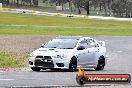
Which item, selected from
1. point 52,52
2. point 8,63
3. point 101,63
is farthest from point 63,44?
point 8,63

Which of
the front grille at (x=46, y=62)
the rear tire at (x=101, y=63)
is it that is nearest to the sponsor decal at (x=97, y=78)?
the front grille at (x=46, y=62)

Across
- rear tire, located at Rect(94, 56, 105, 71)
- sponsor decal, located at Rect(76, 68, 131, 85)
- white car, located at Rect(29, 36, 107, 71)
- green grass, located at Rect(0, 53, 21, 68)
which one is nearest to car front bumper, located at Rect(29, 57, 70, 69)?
white car, located at Rect(29, 36, 107, 71)

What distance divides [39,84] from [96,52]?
8.38 meters

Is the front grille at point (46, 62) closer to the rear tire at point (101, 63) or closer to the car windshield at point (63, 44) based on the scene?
the car windshield at point (63, 44)

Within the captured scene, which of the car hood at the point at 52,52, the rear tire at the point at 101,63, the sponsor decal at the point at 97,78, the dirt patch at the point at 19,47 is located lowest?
the dirt patch at the point at 19,47

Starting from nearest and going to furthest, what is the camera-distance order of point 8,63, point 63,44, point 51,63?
point 51,63, point 63,44, point 8,63

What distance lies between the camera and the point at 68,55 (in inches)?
840

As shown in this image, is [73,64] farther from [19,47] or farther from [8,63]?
[19,47]

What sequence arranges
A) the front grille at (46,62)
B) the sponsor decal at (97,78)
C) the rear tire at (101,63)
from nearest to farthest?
the sponsor decal at (97,78) < the front grille at (46,62) < the rear tire at (101,63)

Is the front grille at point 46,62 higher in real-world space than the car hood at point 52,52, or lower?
lower

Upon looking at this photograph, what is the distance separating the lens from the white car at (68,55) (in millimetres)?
21062

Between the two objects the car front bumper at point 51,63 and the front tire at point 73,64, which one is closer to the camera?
the car front bumper at point 51,63

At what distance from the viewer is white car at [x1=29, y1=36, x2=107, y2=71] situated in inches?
829

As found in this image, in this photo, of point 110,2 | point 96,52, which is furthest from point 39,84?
point 110,2
